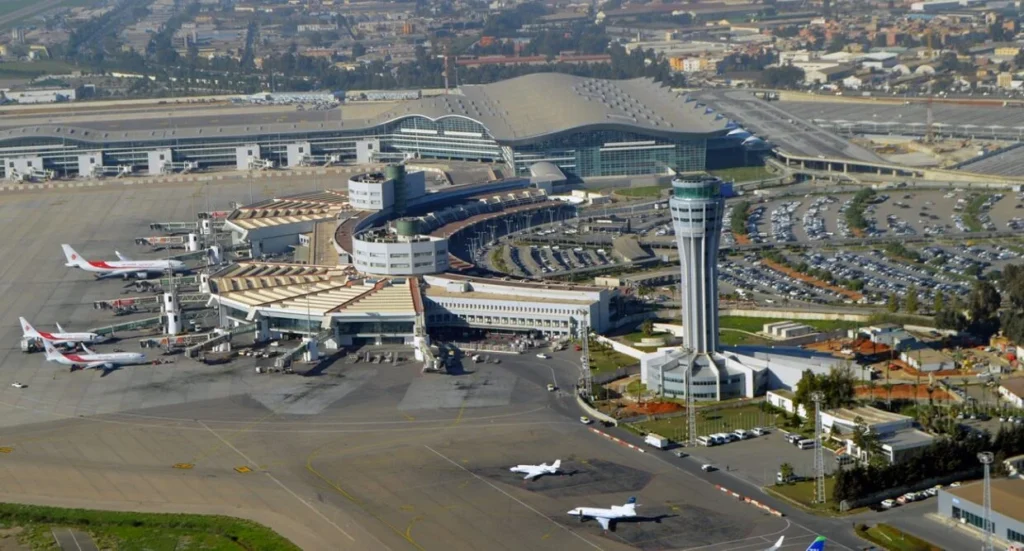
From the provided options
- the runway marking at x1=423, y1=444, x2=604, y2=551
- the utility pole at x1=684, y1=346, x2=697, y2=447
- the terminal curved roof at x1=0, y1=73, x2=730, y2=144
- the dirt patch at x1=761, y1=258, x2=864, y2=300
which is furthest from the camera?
the terminal curved roof at x1=0, y1=73, x2=730, y2=144

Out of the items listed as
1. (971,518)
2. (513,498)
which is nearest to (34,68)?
(513,498)

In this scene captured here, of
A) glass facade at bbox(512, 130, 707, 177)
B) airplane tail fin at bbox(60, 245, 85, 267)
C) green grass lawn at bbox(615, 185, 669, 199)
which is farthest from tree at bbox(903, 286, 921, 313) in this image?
airplane tail fin at bbox(60, 245, 85, 267)

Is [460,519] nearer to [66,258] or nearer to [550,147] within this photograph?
[66,258]

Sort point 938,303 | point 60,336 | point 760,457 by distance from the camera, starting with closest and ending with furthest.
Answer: point 760,457 → point 60,336 → point 938,303

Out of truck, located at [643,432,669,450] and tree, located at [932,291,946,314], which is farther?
tree, located at [932,291,946,314]

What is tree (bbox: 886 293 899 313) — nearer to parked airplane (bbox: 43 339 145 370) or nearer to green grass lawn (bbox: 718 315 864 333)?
green grass lawn (bbox: 718 315 864 333)

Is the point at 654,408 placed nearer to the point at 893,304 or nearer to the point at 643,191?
the point at 893,304

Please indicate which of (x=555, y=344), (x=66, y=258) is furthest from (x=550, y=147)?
(x=555, y=344)
